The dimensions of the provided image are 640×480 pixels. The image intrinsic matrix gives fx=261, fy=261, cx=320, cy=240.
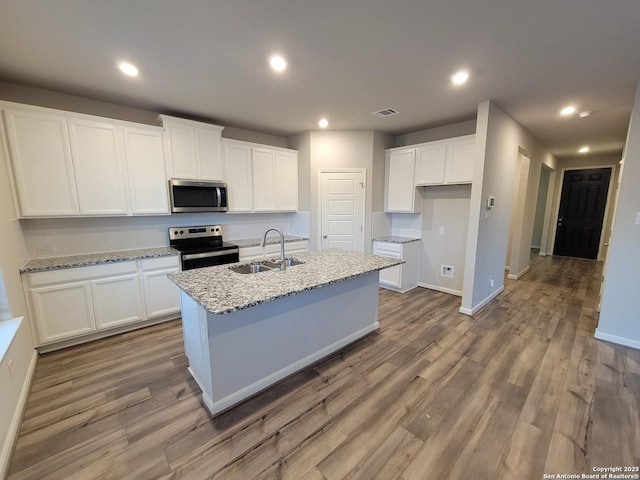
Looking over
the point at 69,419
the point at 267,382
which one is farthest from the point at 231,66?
the point at 69,419

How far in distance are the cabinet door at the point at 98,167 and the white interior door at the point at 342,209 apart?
2.81 metres

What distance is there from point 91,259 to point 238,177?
2.08 meters

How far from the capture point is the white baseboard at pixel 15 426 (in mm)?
1481

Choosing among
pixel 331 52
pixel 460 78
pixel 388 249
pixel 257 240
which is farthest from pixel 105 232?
pixel 460 78

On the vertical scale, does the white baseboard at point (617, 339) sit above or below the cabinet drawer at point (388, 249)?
below

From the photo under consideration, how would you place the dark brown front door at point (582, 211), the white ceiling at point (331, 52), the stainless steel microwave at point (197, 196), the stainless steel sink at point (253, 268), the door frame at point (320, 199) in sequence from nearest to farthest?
the white ceiling at point (331, 52) < the stainless steel sink at point (253, 268) < the stainless steel microwave at point (197, 196) < the door frame at point (320, 199) < the dark brown front door at point (582, 211)

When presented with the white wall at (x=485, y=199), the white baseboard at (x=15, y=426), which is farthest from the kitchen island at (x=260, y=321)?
the white wall at (x=485, y=199)

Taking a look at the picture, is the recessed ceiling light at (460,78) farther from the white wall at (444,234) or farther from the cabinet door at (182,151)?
the cabinet door at (182,151)

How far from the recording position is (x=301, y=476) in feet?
4.82

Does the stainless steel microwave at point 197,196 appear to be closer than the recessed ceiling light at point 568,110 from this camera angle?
No

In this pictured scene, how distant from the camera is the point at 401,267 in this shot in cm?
432

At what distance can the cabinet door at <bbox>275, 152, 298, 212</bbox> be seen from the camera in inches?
178

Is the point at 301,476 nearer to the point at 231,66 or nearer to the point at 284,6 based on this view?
the point at 284,6

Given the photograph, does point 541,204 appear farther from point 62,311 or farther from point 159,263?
point 62,311
